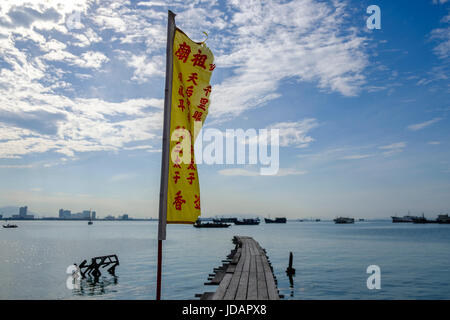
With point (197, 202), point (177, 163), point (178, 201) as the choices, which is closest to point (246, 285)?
point (197, 202)

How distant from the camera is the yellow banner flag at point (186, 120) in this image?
670cm

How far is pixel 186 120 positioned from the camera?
7.02 m

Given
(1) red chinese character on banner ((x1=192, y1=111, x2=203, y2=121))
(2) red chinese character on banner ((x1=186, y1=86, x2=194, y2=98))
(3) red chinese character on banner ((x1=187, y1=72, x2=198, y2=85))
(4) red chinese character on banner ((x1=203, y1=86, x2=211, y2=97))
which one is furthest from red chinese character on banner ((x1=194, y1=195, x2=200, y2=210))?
(3) red chinese character on banner ((x1=187, y1=72, x2=198, y2=85))

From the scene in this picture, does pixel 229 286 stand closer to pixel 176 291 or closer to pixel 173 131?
pixel 173 131

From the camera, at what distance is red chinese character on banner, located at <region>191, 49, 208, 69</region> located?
283 inches

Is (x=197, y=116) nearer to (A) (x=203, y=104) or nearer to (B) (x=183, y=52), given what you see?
(A) (x=203, y=104)

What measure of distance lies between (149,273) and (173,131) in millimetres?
28145

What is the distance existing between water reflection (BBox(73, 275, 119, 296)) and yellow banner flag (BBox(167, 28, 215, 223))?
66.3 feet

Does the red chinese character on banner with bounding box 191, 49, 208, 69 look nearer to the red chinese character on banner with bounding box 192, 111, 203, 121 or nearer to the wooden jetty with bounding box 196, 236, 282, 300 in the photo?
the red chinese character on banner with bounding box 192, 111, 203, 121

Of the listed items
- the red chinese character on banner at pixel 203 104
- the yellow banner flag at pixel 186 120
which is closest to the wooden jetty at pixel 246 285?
the yellow banner flag at pixel 186 120

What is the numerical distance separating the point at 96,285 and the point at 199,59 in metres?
25.2

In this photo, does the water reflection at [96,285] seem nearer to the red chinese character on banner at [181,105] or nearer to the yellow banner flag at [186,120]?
the yellow banner flag at [186,120]
